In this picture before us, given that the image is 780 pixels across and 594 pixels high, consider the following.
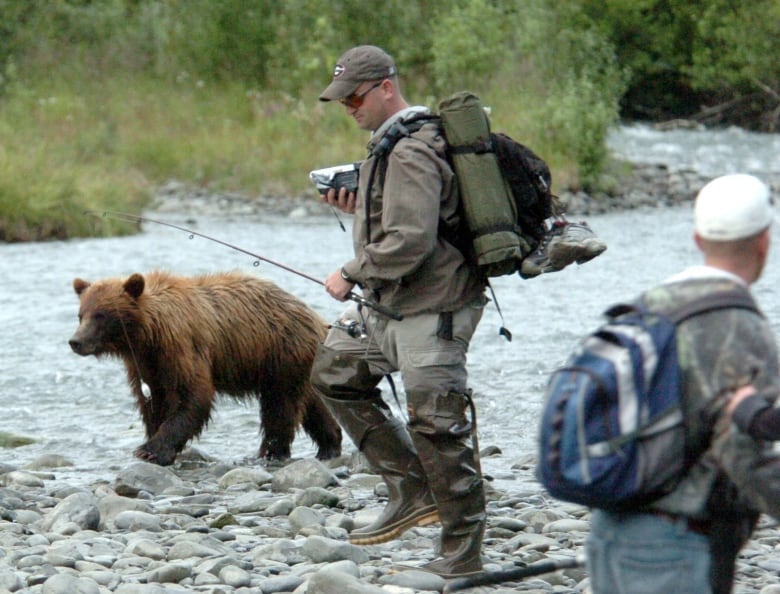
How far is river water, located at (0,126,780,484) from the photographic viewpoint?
878 cm

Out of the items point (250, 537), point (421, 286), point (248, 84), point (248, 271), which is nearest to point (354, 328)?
point (421, 286)

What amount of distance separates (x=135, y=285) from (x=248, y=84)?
23816mm

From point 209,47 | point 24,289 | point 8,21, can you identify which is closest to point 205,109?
point 209,47

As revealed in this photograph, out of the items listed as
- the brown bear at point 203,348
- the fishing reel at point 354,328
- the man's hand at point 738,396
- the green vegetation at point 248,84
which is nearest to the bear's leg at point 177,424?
the brown bear at point 203,348

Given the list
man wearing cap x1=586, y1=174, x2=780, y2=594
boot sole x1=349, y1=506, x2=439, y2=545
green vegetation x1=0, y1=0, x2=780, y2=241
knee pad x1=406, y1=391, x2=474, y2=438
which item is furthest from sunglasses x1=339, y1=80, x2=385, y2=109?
green vegetation x1=0, y1=0, x2=780, y2=241

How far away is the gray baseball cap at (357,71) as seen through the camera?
183 inches

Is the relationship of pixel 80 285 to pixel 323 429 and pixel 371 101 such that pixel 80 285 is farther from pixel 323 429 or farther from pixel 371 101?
pixel 371 101

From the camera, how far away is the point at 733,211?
2.57 meters

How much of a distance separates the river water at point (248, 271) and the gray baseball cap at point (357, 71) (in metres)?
2.90

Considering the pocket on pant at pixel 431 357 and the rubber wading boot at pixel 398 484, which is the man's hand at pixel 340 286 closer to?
the pocket on pant at pixel 431 357

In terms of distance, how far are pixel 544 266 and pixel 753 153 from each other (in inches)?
977

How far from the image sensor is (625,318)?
2.55m

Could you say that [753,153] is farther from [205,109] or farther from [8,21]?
[8,21]

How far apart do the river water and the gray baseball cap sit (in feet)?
9.50
